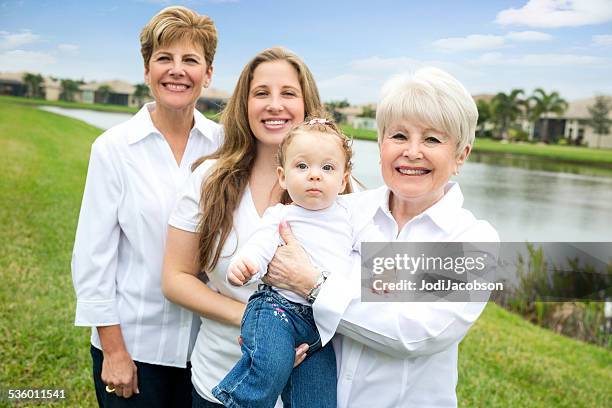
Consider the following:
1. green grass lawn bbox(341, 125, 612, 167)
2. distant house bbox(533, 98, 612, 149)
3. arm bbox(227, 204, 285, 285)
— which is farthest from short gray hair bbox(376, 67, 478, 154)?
green grass lawn bbox(341, 125, 612, 167)

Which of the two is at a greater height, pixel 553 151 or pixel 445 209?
pixel 445 209

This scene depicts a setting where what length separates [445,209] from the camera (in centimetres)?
162

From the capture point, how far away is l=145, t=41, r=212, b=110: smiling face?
2.12m

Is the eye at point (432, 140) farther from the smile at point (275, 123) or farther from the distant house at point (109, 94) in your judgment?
the distant house at point (109, 94)

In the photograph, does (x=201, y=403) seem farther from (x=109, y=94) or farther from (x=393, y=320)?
(x=109, y=94)

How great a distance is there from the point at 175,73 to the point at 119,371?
40.9 inches

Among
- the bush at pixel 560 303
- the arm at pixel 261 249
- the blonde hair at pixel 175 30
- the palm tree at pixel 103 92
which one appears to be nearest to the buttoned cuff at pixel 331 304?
the arm at pixel 261 249

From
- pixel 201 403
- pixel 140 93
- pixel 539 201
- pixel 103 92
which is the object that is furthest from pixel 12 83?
pixel 539 201

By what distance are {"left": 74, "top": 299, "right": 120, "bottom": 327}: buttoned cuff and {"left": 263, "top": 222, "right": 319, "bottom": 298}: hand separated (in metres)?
0.78

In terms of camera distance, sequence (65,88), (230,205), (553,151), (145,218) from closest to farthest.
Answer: (230,205)
(145,218)
(65,88)
(553,151)

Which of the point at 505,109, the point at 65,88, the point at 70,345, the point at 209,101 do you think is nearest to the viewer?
the point at 209,101

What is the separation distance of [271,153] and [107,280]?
2.35 ft

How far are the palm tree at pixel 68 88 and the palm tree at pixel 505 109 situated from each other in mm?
9215

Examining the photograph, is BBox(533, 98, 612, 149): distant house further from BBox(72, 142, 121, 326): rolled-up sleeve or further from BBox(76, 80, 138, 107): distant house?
BBox(72, 142, 121, 326): rolled-up sleeve
